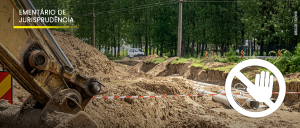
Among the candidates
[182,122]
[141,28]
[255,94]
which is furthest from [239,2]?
[182,122]

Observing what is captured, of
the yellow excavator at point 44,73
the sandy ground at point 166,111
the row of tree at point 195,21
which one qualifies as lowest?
the sandy ground at point 166,111

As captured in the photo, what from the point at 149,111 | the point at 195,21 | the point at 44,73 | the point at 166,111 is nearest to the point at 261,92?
the point at 166,111

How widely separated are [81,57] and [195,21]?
2662 cm

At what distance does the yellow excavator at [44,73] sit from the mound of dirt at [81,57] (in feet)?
28.5

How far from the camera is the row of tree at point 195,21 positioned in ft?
83.1

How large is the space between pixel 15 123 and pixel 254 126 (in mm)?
5846

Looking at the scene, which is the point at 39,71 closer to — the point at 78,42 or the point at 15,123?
the point at 15,123

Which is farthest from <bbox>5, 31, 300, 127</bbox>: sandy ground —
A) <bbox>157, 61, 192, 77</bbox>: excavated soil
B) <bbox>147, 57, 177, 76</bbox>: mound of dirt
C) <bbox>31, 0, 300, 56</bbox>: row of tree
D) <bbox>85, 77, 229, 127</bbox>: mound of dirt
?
<bbox>31, 0, 300, 56</bbox>: row of tree

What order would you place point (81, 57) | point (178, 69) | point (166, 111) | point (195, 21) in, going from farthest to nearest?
point (195, 21)
point (178, 69)
point (81, 57)
point (166, 111)

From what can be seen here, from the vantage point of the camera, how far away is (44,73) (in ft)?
12.6

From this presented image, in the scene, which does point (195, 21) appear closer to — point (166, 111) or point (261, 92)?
point (261, 92)

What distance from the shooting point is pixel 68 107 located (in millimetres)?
4020

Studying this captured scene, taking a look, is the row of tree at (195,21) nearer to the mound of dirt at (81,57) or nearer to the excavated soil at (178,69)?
the excavated soil at (178,69)

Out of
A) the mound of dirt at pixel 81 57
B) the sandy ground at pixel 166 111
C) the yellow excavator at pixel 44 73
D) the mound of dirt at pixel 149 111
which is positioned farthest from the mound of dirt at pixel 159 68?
the yellow excavator at pixel 44 73
